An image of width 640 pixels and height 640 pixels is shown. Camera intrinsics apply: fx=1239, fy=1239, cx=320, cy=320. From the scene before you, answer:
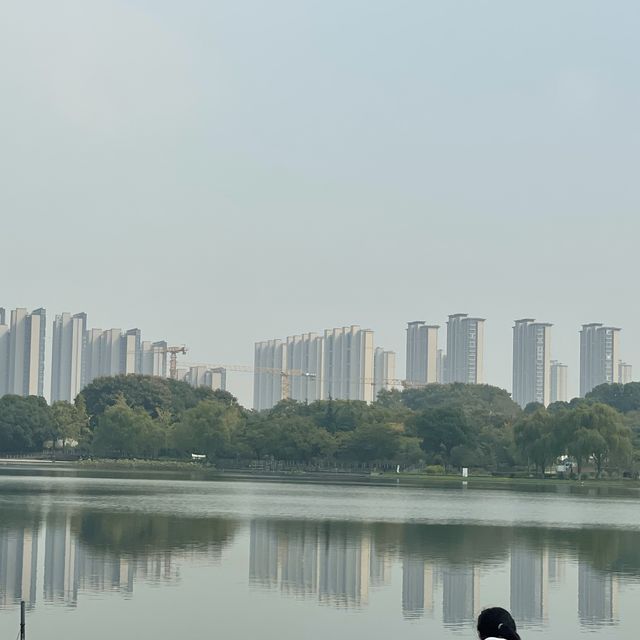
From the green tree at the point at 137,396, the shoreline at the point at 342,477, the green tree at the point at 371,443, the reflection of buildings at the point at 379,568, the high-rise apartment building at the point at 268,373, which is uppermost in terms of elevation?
the high-rise apartment building at the point at 268,373

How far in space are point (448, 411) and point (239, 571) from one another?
59865 millimetres

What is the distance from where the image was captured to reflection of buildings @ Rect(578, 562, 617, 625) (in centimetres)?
1816

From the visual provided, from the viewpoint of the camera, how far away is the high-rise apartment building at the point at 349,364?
17612cm

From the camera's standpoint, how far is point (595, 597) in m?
20.1

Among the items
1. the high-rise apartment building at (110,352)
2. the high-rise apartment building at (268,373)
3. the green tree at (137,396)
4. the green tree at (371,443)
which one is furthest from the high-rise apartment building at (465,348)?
the green tree at (371,443)

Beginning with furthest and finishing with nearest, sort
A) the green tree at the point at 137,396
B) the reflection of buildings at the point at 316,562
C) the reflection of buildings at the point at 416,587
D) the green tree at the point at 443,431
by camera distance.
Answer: the green tree at the point at 137,396 < the green tree at the point at 443,431 < the reflection of buildings at the point at 316,562 < the reflection of buildings at the point at 416,587

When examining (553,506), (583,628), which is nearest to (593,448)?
(553,506)

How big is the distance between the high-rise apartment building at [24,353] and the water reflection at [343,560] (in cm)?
13248

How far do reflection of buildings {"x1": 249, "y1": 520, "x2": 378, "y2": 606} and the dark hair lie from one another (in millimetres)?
14644

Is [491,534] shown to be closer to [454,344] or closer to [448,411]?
[448,411]

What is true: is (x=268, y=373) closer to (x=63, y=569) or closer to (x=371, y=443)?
(x=371, y=443)

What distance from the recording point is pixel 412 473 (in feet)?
273

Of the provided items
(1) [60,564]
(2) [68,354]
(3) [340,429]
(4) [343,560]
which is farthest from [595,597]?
(2) [68,354]

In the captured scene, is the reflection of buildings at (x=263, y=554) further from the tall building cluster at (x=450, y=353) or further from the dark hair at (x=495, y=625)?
the tall building cluster at (x=450, y=353)
